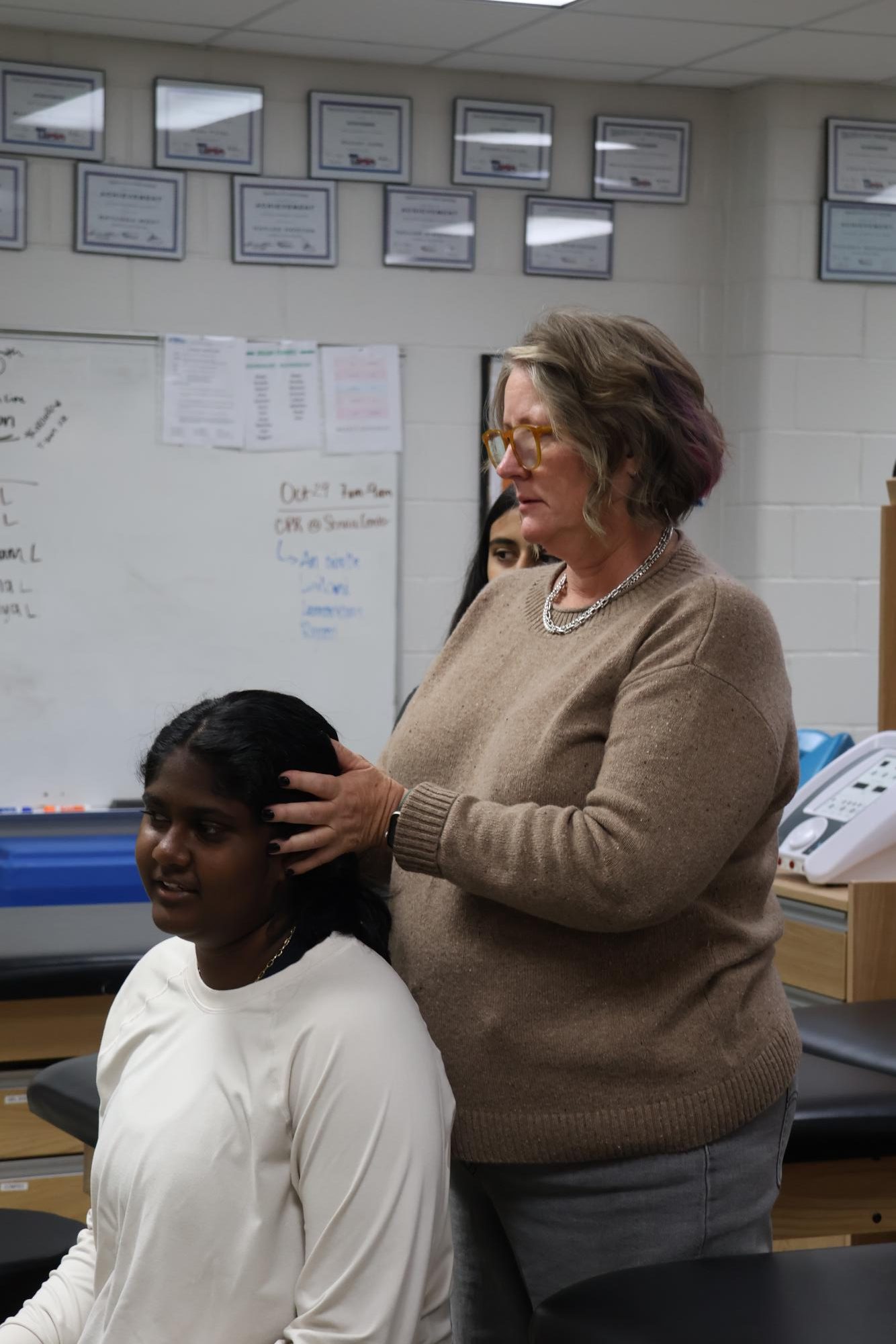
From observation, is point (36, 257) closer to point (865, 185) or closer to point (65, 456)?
point (65, 456)

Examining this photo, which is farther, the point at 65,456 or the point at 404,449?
the point at 404,449

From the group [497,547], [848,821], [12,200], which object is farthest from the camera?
[12,200]

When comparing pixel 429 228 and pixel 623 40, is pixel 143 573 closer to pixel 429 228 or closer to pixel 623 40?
pixel 429 228

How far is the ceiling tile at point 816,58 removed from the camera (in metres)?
3.72

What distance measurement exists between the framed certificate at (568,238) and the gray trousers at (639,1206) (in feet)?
10.2

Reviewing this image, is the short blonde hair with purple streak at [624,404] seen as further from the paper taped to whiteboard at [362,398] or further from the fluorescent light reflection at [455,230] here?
the fluorescent light reflection at [455,230]

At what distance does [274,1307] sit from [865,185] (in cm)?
372

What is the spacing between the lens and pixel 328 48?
3826 mm

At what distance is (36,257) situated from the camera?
376 cm

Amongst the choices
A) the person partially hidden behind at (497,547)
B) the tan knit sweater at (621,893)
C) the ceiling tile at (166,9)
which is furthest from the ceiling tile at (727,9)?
the tan knit sweater at (621,893)

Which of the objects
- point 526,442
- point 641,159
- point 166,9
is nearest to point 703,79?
point 641,159

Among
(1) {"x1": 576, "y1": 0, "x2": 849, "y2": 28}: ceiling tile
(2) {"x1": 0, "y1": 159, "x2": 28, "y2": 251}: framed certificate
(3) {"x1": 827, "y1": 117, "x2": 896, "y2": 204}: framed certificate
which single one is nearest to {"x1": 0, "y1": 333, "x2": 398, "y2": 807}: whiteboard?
(2) {"x1": 0, "y1": 159, "x2": 28, "y2": 251}: framed certificate

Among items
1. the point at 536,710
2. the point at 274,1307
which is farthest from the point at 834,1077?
the point at 274,1307

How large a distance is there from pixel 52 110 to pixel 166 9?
407mm
